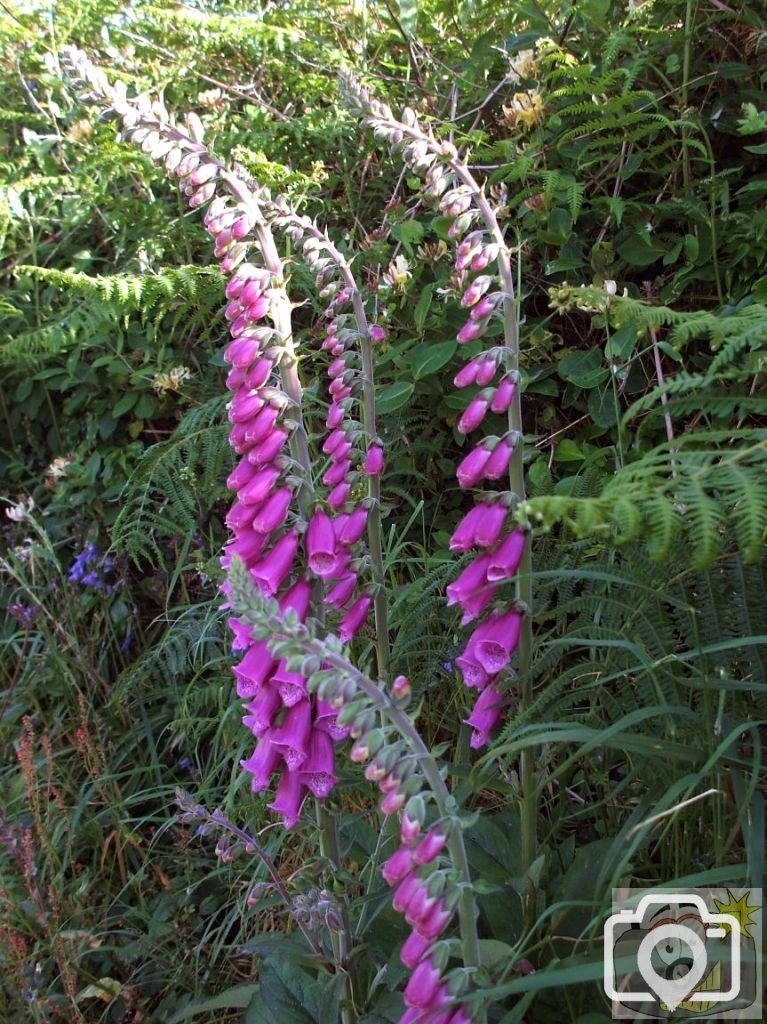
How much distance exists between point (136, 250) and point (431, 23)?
1.37 metres

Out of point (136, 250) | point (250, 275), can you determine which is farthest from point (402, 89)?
point (250, 275)

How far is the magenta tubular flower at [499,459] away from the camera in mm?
1558

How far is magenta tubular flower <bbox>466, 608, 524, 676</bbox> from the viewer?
157 centimetres

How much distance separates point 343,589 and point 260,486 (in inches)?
9.6

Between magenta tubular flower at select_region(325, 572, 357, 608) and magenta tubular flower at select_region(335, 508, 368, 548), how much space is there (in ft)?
0.19

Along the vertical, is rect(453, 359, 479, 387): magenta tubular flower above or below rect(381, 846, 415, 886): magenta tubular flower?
above

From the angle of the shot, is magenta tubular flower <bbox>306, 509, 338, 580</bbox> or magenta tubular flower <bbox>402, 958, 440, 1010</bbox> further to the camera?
magenta tubular flower <bbox>306, 509, 338, 580</bbox>

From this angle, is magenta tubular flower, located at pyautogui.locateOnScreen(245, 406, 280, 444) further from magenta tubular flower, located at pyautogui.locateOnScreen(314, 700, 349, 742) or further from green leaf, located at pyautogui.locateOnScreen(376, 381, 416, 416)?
green leaf, located at pyautogui.locateOnScreen(376, 381, 416, 416)

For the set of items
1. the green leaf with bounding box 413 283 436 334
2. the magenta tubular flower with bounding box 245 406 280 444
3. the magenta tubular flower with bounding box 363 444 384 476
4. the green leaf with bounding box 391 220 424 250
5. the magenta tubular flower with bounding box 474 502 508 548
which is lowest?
the magenta tubular flower with bounding box 474 502 508 548

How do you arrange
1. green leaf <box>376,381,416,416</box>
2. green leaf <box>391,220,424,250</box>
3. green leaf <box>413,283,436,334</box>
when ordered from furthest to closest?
green leaf <box>391,220,424,250</box> → green leaf <box>413,283,436,334</box> → green leaf <box>376,381,416,416</box>

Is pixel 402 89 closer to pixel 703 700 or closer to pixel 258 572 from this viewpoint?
pixel 258 572

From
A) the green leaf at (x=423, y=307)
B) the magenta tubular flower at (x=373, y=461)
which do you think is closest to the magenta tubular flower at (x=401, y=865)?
the magenta tubular flower at (x=373, y=461)

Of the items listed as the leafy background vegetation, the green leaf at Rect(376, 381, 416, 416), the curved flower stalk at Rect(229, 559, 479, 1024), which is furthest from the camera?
the green leaf at Rect(376, 381, 416, 416)

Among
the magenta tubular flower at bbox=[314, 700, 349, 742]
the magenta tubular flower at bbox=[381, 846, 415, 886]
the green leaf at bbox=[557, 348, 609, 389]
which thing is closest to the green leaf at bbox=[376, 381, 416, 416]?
the green leaf at bbox=[557, 348, 609, 389]
